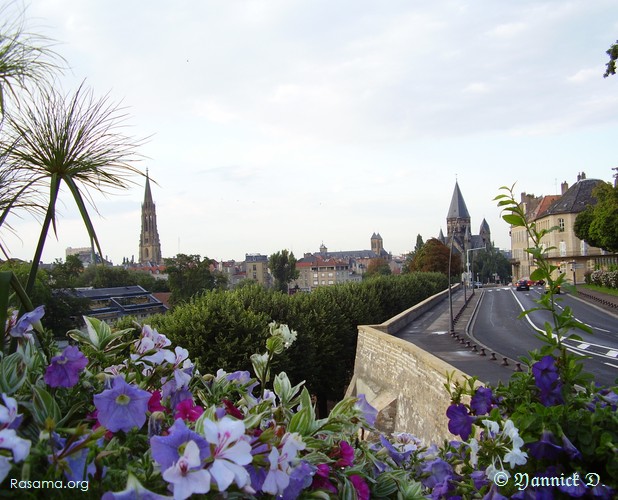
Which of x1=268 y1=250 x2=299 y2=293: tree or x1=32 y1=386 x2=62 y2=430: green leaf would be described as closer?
x1=32 y1=386 x2=62 y2=430: green leaf

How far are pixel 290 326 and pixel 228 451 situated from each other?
68.0 ft

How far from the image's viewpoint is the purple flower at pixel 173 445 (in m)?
1.18

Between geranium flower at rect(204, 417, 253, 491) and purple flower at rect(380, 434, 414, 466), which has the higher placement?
geranium flower at rect(204, 417, 253, 491)

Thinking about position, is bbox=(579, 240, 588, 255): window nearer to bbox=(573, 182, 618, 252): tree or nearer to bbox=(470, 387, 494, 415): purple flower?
bbox=(573, 182, 618, 252): tree

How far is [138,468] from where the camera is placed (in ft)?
4.05

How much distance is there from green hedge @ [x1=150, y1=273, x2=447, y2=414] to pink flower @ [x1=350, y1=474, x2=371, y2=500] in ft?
36.0

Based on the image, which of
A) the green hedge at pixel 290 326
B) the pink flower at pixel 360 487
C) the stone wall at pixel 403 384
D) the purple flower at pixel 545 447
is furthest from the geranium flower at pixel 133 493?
the green hedge at pixel 290 326

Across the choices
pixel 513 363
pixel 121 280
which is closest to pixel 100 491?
pixel 513 363

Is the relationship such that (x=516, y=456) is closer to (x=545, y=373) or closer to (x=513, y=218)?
(x=545, y=373)

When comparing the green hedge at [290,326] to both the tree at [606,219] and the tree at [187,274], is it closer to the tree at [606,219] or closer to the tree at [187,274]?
the tree at [606,219]

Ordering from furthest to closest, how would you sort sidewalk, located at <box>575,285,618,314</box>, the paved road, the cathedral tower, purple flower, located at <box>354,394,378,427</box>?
the cathedral tower → sidewalk, located at <box>575,285,618,314</box> → the paved road → purple flower, located at <box>354,394,378,427</box>

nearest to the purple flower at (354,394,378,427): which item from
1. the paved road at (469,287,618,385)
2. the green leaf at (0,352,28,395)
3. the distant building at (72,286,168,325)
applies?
the green leaf at (0,352,28,395)

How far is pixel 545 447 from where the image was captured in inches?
79.6

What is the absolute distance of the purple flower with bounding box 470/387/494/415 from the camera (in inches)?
91.9
